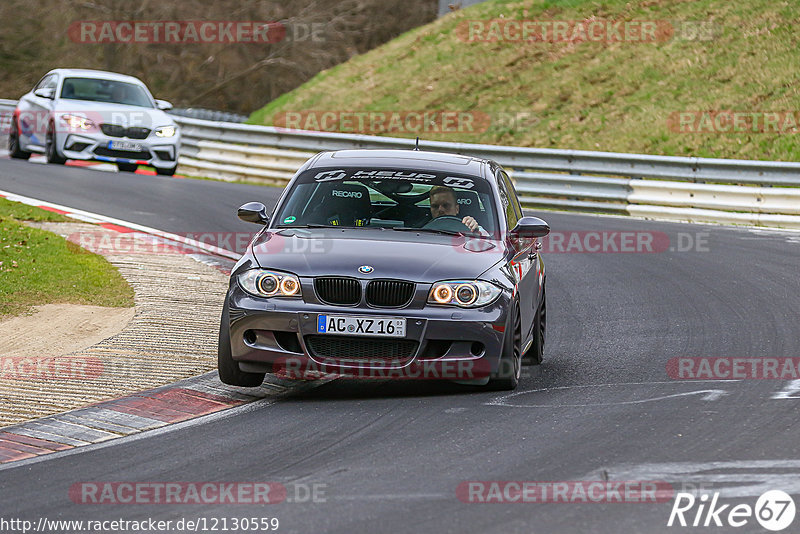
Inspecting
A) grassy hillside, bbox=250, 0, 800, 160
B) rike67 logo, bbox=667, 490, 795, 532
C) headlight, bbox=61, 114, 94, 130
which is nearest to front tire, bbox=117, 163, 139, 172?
headlight, bbox=61, 114, 94, 130

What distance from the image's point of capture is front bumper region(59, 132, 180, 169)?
23141 mm

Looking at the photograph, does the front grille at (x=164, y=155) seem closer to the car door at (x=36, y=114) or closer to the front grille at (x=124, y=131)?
the front grille at (x=124, y=131)

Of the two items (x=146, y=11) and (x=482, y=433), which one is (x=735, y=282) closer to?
(x=482, y=433)

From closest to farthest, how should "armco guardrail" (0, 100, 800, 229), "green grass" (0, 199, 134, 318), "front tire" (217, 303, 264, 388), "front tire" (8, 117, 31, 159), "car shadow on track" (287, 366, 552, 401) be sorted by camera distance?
"front tire" (217, 303, 264, 388) → "car shadow on track" (287, 366, 552, 401) → "green grass" (0, 199, 134, 318) → "armco guardrail" (0, 100, 800, 229) → "front tire" (8, 117, 31, 159)

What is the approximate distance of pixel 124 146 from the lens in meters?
23.2

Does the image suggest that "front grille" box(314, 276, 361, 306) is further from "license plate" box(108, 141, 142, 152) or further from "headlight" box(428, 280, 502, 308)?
"license plate" box(108, 141, 142, 152)

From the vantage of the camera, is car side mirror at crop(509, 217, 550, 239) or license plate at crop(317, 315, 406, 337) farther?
car side mirror at crop(509, 217, 550, 239)

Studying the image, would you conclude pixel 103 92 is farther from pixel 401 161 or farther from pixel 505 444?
pixel 505 444

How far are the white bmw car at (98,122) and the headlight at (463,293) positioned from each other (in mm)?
16053

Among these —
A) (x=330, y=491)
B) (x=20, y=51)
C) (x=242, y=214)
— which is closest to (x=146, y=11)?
(x=20, y=51)

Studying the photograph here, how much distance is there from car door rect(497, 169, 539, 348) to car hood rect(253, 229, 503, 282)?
0.91ft

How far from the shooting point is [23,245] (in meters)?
13.5

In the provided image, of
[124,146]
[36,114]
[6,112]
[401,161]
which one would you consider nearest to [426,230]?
[401,161]

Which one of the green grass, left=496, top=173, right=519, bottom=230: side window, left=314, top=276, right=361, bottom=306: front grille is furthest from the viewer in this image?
the green grass
